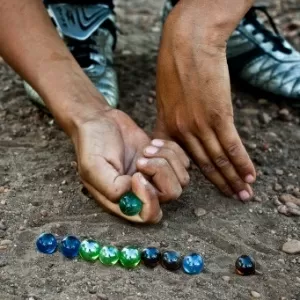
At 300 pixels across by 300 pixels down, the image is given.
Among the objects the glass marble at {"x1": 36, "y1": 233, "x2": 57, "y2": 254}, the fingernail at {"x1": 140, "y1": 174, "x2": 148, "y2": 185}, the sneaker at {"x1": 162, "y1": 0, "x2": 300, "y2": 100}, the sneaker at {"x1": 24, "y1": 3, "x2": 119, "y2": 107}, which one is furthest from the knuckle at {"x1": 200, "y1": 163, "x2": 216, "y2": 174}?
the sneaker at {"x1": 162, "y1": 0, "x2": 300, "y2": 100}

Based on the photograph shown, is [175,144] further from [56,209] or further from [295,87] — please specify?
[295,87]

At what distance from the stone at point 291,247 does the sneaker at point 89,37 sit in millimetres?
821

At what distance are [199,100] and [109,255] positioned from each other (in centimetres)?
44

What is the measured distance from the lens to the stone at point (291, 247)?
1.87 meters

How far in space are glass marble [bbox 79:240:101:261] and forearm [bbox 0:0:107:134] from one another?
372 mm

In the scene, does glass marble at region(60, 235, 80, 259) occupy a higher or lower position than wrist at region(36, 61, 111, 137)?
lower

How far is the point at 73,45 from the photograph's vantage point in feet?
8.39

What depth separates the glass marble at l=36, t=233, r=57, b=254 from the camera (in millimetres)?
1792

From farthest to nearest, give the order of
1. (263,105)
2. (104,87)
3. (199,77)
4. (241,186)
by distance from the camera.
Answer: (263,105)
(104,87)
(241,186)
(199,77)

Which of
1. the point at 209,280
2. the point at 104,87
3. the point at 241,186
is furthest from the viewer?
the point at 104,87

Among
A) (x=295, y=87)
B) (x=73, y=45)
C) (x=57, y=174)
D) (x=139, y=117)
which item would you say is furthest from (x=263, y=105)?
(x=57, y=174)

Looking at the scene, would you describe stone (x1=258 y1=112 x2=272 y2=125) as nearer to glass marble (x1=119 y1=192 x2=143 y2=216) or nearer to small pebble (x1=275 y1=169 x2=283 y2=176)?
small pebble (x1=275 y1=169 x2=283 y2=176)

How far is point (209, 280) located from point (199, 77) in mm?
500

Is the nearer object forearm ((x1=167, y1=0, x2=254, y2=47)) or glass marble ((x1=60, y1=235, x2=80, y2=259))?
glass marble ((x1=60, y1=235, x2=80, y2=259))
